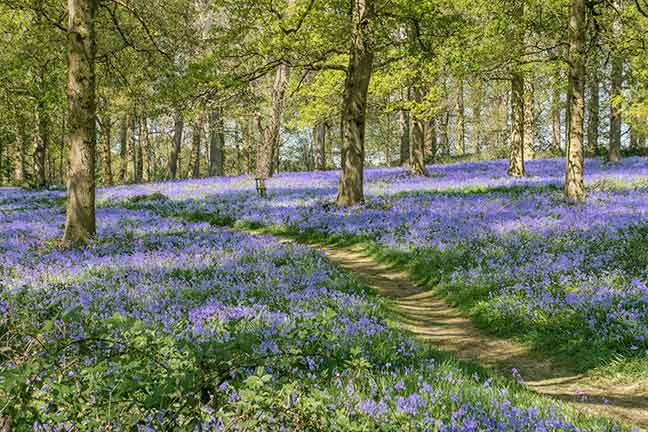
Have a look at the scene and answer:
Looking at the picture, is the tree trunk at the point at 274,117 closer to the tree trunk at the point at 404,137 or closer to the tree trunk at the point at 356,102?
the tree trunk at the point at 356,102

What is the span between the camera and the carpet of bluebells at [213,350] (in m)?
2.98

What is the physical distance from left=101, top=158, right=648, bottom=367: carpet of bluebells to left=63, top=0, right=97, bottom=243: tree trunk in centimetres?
675

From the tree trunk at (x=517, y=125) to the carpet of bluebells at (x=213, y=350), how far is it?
16.6 metres

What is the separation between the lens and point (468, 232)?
12.4 meters

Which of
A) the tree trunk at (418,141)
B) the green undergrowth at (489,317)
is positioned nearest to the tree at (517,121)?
the tree trunk at (418,141)

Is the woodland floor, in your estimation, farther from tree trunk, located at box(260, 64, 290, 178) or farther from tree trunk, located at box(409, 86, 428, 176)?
tree trunk, located at box(409, 86, 428, 176)

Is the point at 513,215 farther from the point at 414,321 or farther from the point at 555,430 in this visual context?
the point at 555,430

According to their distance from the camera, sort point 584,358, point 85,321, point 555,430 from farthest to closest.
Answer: point 584,358 < point 85,321 < point 555,430

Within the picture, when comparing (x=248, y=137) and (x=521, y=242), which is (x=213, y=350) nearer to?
(x=521, y=242)

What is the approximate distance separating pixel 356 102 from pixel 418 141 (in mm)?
10791

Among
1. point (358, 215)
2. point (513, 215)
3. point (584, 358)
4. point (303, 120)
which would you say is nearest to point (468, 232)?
point (513, 215)

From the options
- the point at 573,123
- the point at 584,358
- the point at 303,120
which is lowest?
the point at 584,358

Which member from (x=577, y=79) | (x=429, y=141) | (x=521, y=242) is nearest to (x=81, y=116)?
(x=521, y=242)

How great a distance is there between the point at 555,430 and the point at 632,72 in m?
22.1
